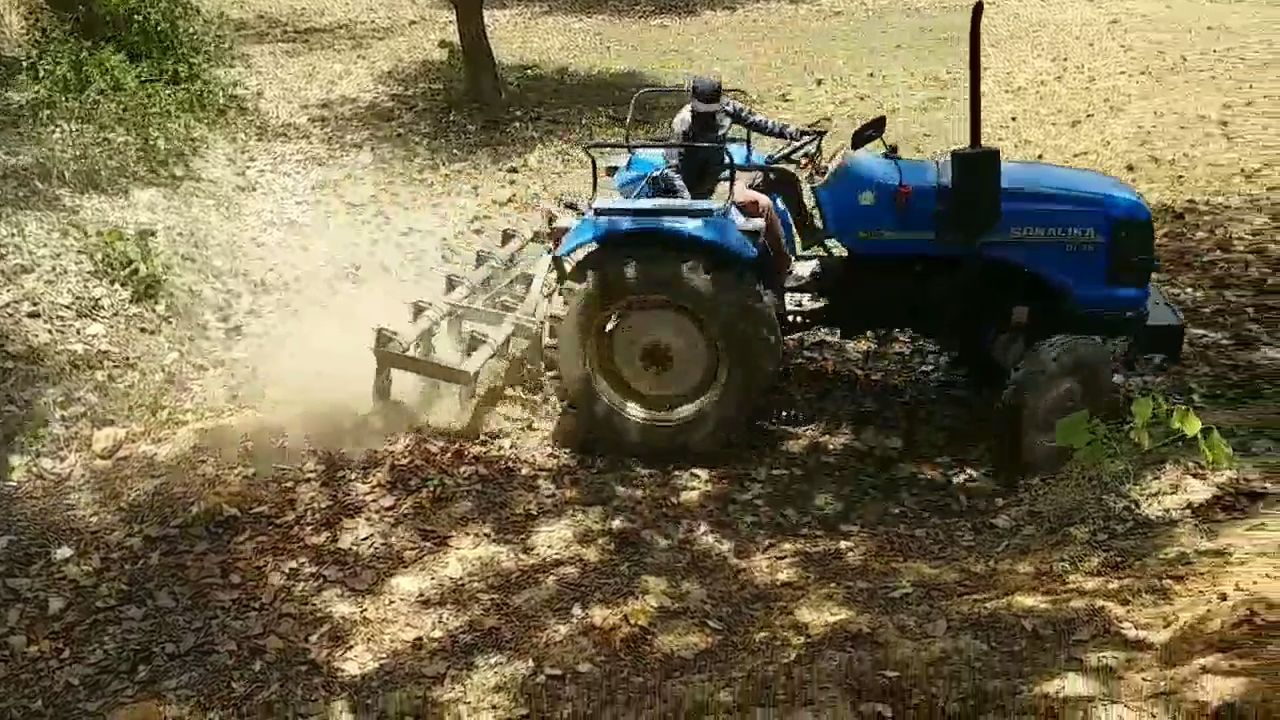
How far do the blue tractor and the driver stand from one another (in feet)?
1.00

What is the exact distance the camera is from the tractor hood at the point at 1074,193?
18.7ft

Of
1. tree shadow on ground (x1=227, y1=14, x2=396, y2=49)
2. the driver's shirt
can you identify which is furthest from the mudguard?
tree shadow on ground (x1=227, y1=14, x2=396, y2=49)

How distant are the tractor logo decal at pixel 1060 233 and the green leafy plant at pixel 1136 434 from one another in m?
0.82

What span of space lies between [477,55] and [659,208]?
6802mm

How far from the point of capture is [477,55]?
468 inches

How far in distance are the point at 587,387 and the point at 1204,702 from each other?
310cm

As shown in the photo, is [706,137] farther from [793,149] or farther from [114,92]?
[114,92]

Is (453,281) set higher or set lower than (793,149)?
lower

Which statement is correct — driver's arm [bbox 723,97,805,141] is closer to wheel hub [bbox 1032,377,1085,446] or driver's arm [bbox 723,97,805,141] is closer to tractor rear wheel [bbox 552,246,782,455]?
tractor rear wheel [bbox 552,246,782,455]

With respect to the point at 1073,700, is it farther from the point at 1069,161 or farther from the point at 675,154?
the point at 1069,161

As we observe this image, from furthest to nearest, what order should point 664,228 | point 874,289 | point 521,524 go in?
point 874,289
point 664,228
point 521,524

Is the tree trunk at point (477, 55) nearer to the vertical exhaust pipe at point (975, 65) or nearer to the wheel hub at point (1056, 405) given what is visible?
the vertical exhaust pipe at point (975, 65)

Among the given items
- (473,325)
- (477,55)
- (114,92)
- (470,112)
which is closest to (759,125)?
(473,325)

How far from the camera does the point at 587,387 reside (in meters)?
5.80
